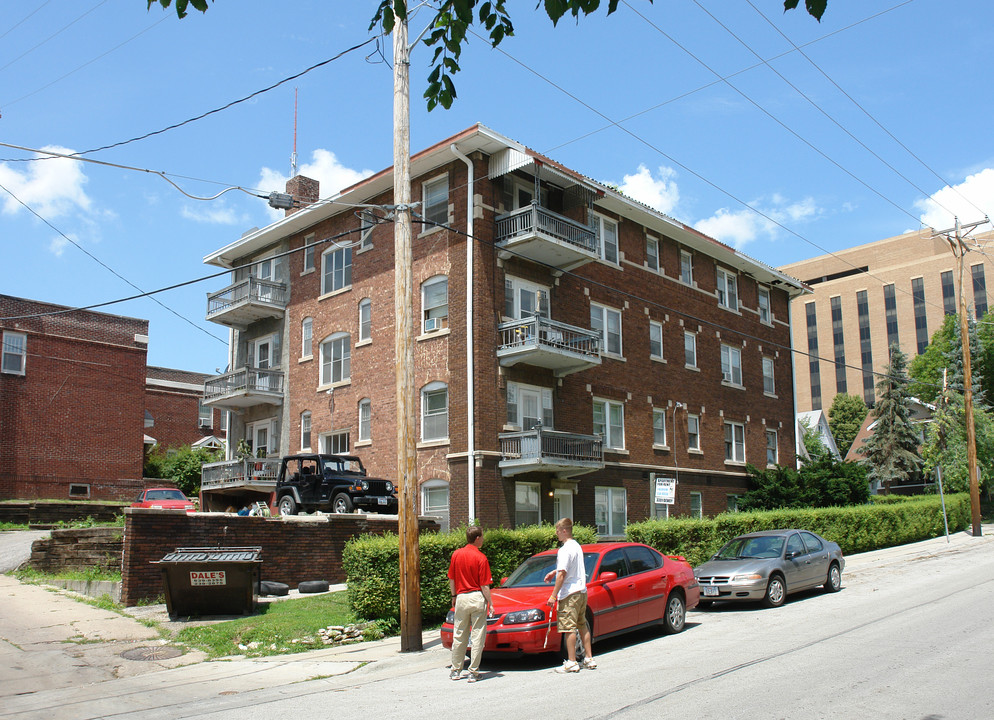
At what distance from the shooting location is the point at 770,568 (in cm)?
1625

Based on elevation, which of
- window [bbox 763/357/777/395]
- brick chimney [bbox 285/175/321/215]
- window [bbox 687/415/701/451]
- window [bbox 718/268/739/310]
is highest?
brick chimney [bbox 285/175/321/215]

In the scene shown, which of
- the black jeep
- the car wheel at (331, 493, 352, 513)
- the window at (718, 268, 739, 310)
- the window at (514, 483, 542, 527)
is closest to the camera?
the car wheel at (331, 493, 352, 513)

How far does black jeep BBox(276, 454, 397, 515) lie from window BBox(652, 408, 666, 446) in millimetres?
11262

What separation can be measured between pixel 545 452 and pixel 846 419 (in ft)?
239

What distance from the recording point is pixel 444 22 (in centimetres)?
671

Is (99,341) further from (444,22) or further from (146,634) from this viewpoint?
(444,22)

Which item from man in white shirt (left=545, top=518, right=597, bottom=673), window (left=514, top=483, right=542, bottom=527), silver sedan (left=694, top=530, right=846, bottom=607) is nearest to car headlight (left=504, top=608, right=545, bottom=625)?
man in white shirt (left=545, top=518, right=597, bottom=673)

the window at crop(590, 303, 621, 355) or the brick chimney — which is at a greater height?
the brick chimney

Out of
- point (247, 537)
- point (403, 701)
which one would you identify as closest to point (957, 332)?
point (247, 537)

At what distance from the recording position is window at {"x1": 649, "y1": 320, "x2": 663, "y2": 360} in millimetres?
31608

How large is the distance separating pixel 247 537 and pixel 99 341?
26.0m

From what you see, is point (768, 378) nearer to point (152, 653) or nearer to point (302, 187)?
point (302, 187)

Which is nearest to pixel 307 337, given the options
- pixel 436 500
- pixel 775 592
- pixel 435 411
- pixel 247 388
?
pixel 247 388

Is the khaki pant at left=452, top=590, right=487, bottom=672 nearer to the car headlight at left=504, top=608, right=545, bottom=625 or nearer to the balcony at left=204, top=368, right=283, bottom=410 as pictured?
the car headlight at left=504, top=608, right=545, bottom=625
